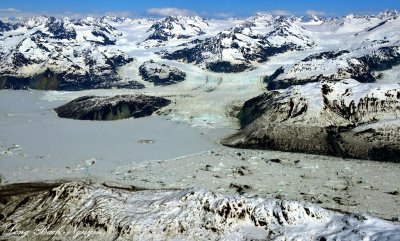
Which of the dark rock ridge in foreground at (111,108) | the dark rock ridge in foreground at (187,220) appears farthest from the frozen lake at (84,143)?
the dark rock ridge in foreground at (187,220)

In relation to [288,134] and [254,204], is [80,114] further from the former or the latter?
[254,204]

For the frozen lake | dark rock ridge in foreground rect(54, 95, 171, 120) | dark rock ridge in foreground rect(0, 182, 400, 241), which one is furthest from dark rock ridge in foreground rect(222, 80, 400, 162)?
dark rock ridge in foreground rect(0, 182, 400, 241)

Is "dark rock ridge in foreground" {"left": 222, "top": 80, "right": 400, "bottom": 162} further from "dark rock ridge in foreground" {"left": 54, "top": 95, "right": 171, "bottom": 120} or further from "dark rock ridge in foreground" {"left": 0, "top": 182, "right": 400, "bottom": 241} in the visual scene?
"dark rock ridge in foreground" {"left": 0, "top": 182, "right": 400, "bottom": 241}

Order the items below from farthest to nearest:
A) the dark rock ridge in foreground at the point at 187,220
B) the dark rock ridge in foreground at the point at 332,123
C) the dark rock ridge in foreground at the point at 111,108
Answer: the dark rock ridge in foreground at the point at 111,108 → the dark rock ridge in foreground at the point at 332,123 → the dark rock ridge in foreground at the point at 187,220

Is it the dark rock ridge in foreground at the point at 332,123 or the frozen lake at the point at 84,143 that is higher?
the dark rock ridge in foreground at the point at 332,123

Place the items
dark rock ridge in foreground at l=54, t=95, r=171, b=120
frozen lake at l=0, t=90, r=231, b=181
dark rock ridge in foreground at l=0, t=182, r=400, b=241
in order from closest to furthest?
1. dark rock ridge in foreground at l=0, t=182, r=400, b=241
2. frozen lake at l=0, t=90, r=231, b=181
3. dark rock ridge in foreground at l=54, t=95, r=171, b=120

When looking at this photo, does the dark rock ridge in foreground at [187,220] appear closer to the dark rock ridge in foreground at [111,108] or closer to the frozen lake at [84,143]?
the frozen lake at [84,143]

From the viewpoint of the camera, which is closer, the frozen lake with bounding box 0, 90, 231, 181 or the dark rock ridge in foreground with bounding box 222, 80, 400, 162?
the frozen lake with bounding box 0, 90, 231, 181

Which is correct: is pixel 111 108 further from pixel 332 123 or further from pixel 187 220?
pixel 187 220
